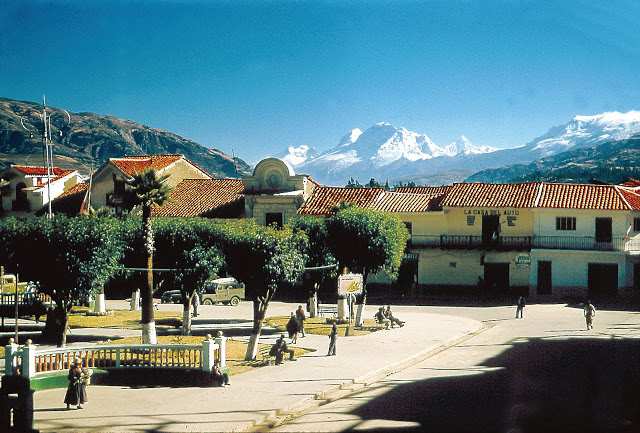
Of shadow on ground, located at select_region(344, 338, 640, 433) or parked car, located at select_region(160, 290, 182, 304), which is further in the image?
parked car, located at select_region(160, 290, 182, 304)

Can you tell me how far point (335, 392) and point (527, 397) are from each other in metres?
5.36

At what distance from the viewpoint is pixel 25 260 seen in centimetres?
2689

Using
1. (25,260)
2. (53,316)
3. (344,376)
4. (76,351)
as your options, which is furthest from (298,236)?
(53,316)

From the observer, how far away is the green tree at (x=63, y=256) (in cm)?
2636

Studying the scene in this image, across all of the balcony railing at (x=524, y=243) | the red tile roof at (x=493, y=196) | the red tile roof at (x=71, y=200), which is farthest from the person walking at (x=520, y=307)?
the red tile roof at (x=71, y=200)

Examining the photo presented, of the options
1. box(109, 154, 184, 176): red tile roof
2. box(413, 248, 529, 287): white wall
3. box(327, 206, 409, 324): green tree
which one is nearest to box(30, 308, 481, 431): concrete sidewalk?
box(327, 206, 409, 324): green tree

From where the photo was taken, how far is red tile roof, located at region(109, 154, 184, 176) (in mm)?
57781

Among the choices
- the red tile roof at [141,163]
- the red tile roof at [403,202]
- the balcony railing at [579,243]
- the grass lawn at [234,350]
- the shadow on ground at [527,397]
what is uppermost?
the red tile roof at [141,163]

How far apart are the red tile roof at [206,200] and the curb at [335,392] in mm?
28304

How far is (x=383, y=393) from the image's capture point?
19.5m

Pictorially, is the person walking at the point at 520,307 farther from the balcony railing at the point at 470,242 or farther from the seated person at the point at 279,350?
the seated person at the point at 279,350

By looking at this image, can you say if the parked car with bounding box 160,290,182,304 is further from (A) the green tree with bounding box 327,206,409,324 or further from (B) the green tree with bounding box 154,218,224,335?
(A) the green tree with bounding box 327,206,409,324

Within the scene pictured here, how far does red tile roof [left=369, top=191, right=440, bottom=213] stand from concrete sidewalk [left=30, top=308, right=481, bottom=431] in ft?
78.0

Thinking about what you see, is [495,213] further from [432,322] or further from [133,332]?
[133,332]
